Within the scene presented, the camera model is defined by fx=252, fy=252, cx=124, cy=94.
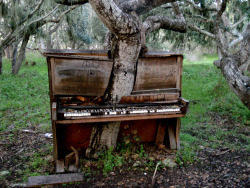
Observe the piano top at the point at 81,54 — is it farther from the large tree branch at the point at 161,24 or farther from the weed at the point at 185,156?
the weed at the point at 185,156

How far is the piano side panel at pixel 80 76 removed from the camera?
4168mm

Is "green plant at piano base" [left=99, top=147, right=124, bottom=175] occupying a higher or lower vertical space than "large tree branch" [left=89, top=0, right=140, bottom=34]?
lower

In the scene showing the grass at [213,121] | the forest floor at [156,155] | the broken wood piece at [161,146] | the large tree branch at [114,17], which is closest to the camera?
the large tree branch at [114,17]

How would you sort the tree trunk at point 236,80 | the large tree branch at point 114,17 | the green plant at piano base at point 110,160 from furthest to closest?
the tree trunk at point 236,80
the green plant at piano base at point 110,160
the large tree branch at point 114,17

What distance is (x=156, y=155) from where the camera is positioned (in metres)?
4.87

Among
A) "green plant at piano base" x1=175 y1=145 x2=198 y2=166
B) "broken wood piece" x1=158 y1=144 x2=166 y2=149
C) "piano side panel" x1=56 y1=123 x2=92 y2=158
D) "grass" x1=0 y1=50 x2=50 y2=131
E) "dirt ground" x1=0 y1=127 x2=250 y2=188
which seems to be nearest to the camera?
"dirt ground" x1=0 y1=127 x2=250 y2=188

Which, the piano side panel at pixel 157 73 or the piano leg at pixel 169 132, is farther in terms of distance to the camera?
the piano leg at pixel 169 132

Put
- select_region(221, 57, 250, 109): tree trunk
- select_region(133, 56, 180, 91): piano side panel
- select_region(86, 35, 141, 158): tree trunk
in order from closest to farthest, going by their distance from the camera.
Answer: select_region(86, 35, 141, 158): tree trunk
select_region(133, 56, 180, 91): piano side panel
select_region(221, 57, 250, 109): tree trunk

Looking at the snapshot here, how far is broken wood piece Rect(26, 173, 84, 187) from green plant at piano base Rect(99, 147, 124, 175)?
1.53 ft

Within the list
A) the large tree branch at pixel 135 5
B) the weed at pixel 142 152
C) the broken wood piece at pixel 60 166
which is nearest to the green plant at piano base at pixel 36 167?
the broken wood piece at pixel 60 166

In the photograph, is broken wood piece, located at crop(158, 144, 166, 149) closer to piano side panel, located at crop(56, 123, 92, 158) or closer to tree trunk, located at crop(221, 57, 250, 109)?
piano side panel, located at crop(56, 123, 92, 158)

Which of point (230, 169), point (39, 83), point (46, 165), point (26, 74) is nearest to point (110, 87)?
point (46, 165)

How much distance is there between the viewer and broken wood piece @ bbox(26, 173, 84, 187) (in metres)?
3.86

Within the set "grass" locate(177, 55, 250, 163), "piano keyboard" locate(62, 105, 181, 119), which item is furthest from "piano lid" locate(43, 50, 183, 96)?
"grass" locate(177, 55, 250, 163)
